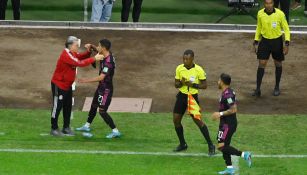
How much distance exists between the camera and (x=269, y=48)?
2481cm

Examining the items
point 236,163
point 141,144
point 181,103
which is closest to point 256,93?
point 141,144

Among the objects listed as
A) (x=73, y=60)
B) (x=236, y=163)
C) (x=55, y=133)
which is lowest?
(x=55, y=133)

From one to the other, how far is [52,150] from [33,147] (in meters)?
0.50

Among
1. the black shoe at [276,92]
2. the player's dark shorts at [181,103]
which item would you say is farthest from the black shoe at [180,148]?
the black shoe at [276,92]

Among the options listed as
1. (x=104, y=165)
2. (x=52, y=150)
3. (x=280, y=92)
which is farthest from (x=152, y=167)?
(x=280, y=92)

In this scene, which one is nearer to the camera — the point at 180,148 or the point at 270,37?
the point at 180,148

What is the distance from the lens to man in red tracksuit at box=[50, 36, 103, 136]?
21578mm

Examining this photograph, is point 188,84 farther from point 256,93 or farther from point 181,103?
point 256,93

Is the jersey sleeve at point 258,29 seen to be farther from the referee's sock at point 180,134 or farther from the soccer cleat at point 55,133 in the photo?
the soccer cleat at point 55,133

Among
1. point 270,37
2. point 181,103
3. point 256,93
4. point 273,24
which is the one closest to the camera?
point 181,103

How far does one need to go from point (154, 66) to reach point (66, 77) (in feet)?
19.8

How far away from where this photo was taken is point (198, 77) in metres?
20.3

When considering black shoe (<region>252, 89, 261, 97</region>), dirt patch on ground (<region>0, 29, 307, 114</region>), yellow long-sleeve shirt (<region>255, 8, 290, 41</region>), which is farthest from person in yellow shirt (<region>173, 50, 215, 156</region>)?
black shoe (<region>252, 89, 261, 97</region>)

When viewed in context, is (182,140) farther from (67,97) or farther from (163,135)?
(67,97)
